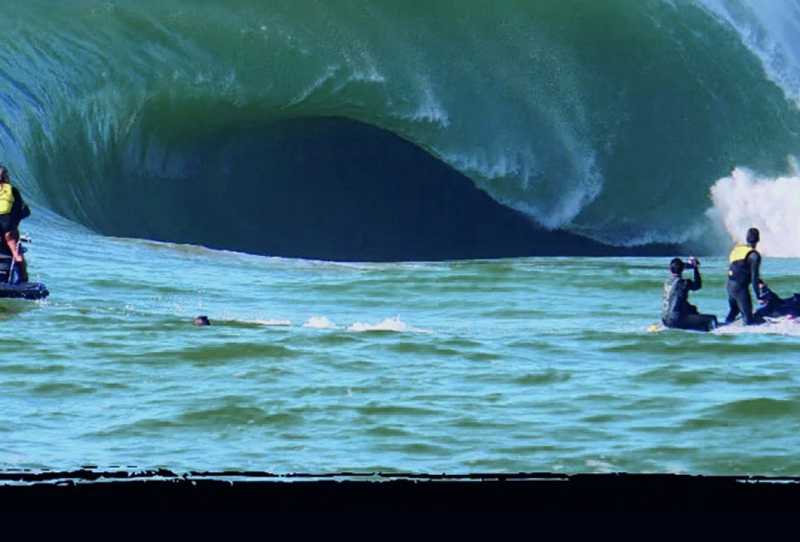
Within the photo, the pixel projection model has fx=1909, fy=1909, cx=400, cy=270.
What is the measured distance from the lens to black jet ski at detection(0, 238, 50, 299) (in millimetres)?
16156

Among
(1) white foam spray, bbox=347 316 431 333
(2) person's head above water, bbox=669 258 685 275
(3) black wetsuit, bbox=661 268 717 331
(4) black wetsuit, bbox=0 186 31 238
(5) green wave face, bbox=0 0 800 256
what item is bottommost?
(1) white foam spray, bbox=347 316 431 333

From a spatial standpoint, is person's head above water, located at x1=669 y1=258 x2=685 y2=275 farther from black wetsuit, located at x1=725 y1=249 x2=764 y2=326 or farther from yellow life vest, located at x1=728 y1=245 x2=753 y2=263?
yellow life vest, located at x1=728 y1=245 x2=753 y2=263

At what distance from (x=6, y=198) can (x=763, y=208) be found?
17.7m

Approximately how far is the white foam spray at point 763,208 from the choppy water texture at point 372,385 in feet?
38.0

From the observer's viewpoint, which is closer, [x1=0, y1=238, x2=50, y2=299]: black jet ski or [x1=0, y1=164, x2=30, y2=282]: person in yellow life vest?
[x1=0, y1=238, x2=50, y2=299]: black jet ski

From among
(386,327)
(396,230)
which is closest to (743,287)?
(386,327)

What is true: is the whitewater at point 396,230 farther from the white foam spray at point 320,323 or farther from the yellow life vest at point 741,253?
the yellow life vest at point 741,253

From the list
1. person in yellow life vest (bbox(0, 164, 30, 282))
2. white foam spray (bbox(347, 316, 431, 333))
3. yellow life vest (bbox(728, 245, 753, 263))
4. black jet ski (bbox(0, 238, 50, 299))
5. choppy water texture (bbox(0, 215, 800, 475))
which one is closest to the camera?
choppy water texture (bbox(0, 215, 800, 475))

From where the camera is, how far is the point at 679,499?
7.21m

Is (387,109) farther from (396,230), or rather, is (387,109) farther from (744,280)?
(744,280)

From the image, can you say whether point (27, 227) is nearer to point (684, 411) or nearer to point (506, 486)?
point (684, 411)

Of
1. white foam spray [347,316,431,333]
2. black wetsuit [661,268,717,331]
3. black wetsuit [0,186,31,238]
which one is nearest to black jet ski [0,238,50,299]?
black wetsuit [0,186,31,238]

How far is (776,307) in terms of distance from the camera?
17.6 metres

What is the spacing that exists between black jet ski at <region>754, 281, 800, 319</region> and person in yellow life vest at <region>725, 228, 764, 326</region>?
0.22 feet
